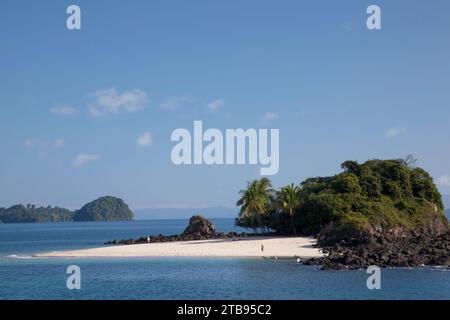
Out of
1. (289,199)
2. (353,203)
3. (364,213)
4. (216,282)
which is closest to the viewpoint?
(216,282)

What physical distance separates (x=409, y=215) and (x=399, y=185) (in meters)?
7.21

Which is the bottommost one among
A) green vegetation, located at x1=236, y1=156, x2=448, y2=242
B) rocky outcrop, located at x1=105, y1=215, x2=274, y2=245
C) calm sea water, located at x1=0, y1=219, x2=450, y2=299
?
calm sea water, located at x1=0, y1=219, x2=450, y2=299

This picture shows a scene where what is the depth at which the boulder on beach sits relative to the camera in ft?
314

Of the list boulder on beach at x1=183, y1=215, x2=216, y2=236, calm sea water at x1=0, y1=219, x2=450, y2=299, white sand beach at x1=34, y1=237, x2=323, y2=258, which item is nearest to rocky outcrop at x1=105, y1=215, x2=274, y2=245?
boulder on beach at x1=183, y1=215, x2=216, y2=236

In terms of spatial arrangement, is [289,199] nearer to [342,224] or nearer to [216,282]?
[342,224]

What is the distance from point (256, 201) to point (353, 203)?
20560 millimetres

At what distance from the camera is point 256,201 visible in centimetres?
9325

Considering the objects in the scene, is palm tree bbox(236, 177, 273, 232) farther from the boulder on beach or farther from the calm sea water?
the calm sea water

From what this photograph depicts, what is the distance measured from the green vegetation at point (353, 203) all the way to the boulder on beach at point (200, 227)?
222 inches

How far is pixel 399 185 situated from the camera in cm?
8538

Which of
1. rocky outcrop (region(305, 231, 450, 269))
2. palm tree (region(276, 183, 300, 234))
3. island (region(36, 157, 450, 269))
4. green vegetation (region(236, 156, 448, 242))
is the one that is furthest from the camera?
palm tree (region(276, 183, 300, 234))

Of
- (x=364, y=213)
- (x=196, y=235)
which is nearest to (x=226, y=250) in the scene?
(x=364, y=213)

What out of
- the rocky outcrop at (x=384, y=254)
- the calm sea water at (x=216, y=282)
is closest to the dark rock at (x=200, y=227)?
the rocky outcrop at (x=384, y=254)
